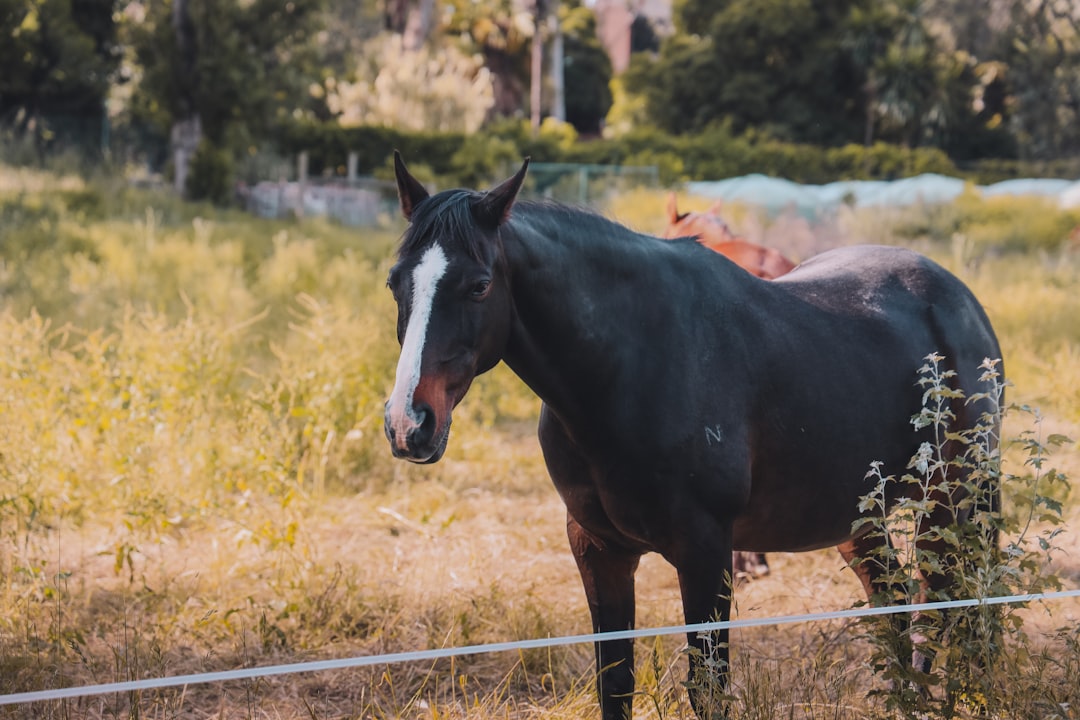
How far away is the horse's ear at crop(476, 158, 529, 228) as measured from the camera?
105 inches

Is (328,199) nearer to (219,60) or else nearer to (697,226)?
(219,60)

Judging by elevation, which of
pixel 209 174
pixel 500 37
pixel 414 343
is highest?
pixel 500 37

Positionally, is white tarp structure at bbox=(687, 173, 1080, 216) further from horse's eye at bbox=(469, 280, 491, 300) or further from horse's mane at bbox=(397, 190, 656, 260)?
horse's eye at bbox=(469, 280, 491, 300)

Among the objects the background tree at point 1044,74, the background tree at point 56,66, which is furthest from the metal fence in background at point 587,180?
the background tree at point 1044,74

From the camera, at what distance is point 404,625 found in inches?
173

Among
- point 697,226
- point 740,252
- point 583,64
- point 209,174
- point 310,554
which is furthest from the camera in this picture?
point 583,64

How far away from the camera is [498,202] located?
106 inches

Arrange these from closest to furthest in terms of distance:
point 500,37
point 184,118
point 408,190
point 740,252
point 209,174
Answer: point 408,190
point 740,252
point 209,174
point 184,118
point 500,37

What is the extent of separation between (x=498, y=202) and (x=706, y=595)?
128cm

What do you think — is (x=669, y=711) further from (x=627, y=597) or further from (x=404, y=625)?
(x=404, y=625)

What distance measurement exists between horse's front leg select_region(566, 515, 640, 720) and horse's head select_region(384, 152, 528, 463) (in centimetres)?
85

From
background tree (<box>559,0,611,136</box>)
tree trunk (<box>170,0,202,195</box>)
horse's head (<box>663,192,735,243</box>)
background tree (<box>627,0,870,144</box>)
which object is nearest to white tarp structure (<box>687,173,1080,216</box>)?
background tree (<box>627,0,870,144</box>)

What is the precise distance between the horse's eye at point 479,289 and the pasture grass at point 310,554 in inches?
49.6

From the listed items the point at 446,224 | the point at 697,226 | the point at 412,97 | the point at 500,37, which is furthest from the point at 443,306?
the point at 500,37
